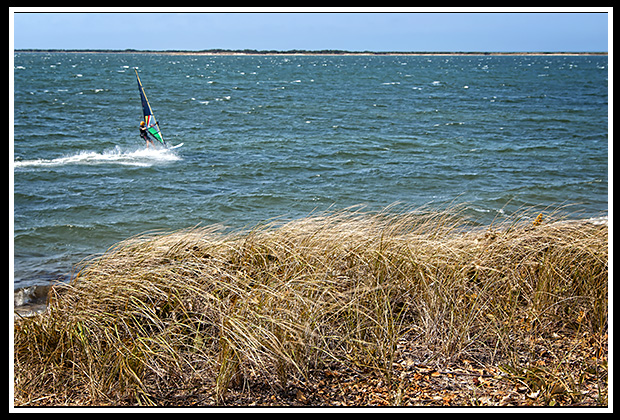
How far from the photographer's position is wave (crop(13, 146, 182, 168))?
1687 cm

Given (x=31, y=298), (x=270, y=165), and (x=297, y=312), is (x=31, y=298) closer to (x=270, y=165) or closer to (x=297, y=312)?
(x=297, y=312)

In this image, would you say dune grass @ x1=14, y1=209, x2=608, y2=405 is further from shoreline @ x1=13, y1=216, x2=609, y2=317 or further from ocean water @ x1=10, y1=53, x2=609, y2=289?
shoreline @ x1=13, y1=216, x2=609, y2=317

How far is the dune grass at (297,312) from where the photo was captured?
10.5ft

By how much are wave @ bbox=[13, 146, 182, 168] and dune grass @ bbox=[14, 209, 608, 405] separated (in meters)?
13.7

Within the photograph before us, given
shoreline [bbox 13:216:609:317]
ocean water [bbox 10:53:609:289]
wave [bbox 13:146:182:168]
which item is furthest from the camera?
wave [bbox 13:146:182:168]

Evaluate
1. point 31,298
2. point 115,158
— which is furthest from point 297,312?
point 115,158

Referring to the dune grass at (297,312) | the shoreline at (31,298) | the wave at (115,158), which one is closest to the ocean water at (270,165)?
the wave at (115,158)

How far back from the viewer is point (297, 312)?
345 cm

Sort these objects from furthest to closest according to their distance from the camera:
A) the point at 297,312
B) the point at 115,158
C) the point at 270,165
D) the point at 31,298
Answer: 1. the point at 115,158
2. the point at 270,165
3. the point at 31,298
4. the point at 297,312

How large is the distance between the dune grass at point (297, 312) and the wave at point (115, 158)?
1368cm

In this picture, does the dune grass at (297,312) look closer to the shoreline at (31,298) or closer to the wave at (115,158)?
the shoreline at (31,298)

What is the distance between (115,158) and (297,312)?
16.1 m

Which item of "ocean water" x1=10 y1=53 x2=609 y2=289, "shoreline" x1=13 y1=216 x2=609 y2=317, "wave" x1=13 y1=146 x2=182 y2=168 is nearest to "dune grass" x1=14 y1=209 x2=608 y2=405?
"ocean water" x1=10 y1=53 x2=609 y2=289

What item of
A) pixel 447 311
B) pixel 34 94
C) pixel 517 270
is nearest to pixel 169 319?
pixel 447 311
